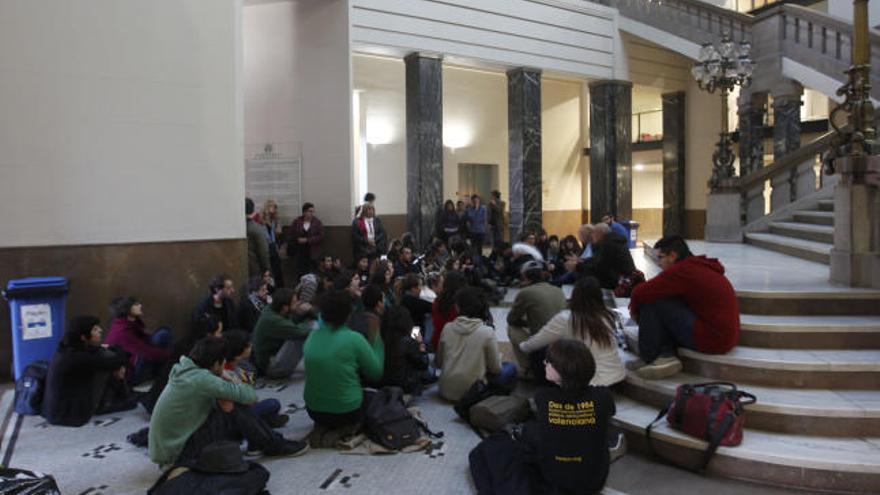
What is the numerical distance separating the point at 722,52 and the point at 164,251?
8.44 meters

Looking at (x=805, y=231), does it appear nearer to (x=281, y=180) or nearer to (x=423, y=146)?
(x=423, y=146)

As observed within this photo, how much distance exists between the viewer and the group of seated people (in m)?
3.25

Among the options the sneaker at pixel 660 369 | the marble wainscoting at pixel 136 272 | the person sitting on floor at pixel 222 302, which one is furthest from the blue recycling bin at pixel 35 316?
the sneaker at pixel 660 369

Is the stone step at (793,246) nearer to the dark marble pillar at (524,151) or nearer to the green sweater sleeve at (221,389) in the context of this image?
the dark marble pillar at (524,151)

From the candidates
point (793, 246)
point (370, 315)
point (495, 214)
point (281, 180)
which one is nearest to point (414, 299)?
point (370, 315)

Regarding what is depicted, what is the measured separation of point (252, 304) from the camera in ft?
21.6

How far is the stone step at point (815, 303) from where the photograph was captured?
16.4 feet

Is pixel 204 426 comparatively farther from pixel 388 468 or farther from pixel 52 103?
pixel 52 103

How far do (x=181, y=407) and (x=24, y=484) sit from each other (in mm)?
837

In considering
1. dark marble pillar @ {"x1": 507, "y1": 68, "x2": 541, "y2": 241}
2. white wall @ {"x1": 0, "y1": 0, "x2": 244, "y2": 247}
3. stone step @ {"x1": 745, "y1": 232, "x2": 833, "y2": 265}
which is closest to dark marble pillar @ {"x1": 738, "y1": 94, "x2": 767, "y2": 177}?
stone step @ {"x1": 745, "y1": 232, "x2": 833, "y2": 265}

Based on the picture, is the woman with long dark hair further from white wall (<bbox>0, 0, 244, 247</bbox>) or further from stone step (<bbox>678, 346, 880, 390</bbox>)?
white wall (<bbox>0, 0, 244, 247</bbox>)

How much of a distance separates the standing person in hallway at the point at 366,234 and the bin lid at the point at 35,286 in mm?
4559

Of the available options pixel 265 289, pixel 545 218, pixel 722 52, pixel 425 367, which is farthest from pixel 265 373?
pixel 545 218

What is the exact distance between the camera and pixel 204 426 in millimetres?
3691
